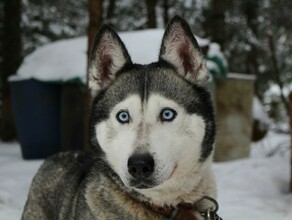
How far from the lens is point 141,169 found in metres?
2.23

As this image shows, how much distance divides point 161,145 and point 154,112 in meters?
0.20

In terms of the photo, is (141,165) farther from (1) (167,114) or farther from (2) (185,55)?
(2) (185,55)

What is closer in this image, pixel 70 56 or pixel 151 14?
pixel 70 56

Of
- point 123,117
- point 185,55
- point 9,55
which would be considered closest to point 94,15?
point 185,55

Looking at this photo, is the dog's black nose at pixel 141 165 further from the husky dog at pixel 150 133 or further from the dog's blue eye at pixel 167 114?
the dog's blue eye at pixel 167 114

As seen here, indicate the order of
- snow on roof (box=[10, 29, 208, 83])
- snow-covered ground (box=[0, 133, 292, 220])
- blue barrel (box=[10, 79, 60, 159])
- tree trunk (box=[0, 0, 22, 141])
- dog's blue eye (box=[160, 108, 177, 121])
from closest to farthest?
1. dog's blue eye (box=[160, 108, 177, 121])
2. snow-covered ground (box=[0, 133, 292, 220])
3. snow on roof (box=[10, 29, 208, 83])
4. blue barrel (box=[10, 79, 60, 159])
5. tree trunk (box=[0, 0, 22, 141])

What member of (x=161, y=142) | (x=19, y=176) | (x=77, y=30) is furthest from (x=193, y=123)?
(x=77, y=30)

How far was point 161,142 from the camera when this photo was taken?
2.29 metres

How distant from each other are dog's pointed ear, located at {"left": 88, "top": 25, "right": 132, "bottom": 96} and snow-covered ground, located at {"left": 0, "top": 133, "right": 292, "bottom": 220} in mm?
2099

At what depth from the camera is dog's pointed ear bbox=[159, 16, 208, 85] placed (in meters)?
2.65

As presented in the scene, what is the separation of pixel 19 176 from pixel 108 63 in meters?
3.90

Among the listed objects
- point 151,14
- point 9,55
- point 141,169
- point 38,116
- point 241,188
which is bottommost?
point 241,188

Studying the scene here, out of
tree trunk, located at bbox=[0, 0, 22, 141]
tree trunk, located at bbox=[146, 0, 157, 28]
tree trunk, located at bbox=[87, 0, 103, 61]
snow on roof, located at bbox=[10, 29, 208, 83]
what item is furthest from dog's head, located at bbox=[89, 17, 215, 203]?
tree trunk, located at bbox=[146, 0, 157, 28]

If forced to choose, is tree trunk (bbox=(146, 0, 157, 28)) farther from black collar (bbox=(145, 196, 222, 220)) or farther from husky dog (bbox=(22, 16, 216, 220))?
black collar (bbox=(145, 196, 222, 220))
